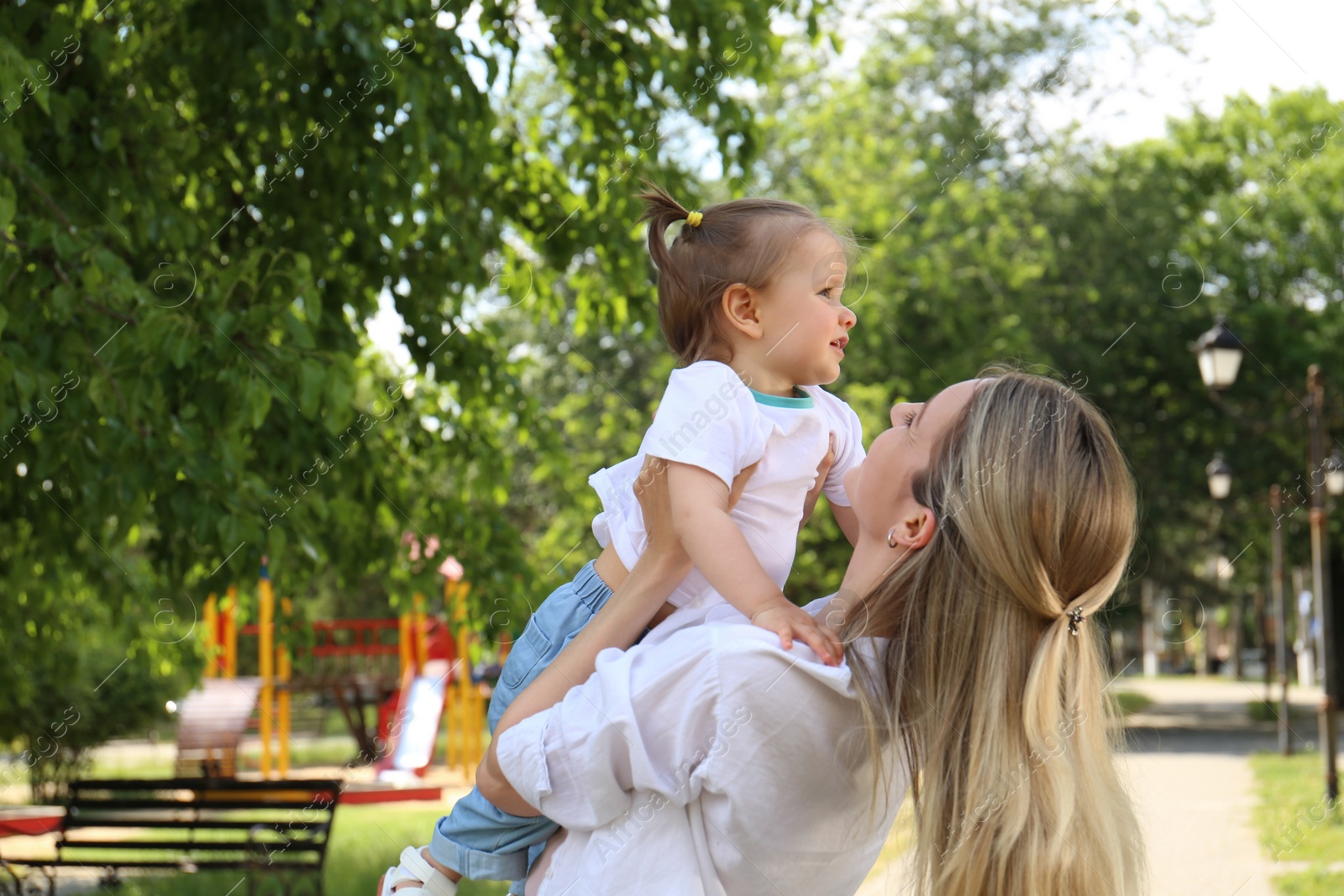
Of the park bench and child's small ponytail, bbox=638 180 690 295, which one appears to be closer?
child's small ponytail, bbox=638 180 690 295

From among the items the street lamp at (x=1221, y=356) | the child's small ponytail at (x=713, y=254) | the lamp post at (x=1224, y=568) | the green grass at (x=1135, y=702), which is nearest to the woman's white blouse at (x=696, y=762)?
the child's small ponytail at (x=713, y=254)

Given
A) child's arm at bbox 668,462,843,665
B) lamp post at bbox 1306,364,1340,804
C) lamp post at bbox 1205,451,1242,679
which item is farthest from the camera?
lamp post at bbox 1205,451,1242,679

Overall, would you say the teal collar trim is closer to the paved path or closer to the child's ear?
the child's ear

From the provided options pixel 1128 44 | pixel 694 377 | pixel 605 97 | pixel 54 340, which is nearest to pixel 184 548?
pixel 54 340

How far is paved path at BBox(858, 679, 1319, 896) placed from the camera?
8.45m

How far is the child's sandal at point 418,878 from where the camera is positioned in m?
2.21

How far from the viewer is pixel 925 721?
1824mm

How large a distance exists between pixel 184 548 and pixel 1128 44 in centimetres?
2012

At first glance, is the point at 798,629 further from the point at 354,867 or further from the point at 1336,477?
the point at 1336,477

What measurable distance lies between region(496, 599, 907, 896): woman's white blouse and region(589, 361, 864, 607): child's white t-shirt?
0.32m

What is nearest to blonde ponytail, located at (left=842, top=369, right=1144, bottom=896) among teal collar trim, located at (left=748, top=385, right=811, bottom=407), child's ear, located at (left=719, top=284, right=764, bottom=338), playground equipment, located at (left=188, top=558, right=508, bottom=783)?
teal collar trim, located at (left=748, top=385, right=811, bottom=407)

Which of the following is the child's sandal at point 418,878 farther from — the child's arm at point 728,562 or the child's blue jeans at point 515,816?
the child's arm at point 728,562

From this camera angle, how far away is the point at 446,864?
7.16 ft

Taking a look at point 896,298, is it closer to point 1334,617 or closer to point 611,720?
point 611,720
